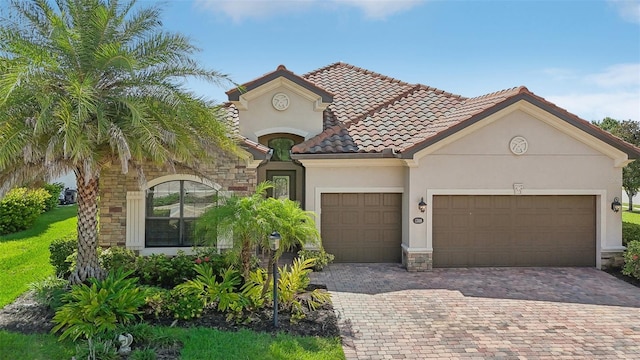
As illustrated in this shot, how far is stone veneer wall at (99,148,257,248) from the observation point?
13031 millimetres

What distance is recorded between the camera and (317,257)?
13.5m

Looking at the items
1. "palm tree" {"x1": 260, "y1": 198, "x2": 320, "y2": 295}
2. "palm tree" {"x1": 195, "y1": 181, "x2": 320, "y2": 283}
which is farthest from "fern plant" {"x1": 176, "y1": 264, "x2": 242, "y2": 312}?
"palm tree" {"x1": 195, "y1": 181, "x2": 320, "y2": 283}

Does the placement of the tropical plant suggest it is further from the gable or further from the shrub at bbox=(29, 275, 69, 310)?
the gable

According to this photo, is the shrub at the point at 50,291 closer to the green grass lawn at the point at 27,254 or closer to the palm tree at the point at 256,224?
the green grass lawn at the point at 27,254

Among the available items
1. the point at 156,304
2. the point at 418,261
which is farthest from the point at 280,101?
the point at 156,304

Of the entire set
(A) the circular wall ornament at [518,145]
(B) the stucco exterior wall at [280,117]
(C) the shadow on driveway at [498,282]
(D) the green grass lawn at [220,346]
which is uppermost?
(B) the stucco exterior wall at [280,117]

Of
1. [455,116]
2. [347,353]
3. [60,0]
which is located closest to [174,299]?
[347,353]

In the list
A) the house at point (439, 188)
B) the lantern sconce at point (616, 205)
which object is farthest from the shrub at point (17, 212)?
the lantern sconce at point (616, 205)

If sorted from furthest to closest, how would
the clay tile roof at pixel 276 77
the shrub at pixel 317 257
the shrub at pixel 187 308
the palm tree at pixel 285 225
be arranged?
the clay tile roof at pixel 276 77 → the shrub at pixel 317 257 → the palm tree at pixel 285 225 → the shrub at pixel 187 308

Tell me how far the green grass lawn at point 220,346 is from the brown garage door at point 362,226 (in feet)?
21.1

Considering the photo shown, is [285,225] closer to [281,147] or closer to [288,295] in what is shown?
[288,295]

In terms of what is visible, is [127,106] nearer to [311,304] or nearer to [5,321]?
[5,321]

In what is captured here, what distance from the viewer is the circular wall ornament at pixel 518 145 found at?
13.6m

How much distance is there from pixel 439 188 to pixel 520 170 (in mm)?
2697
